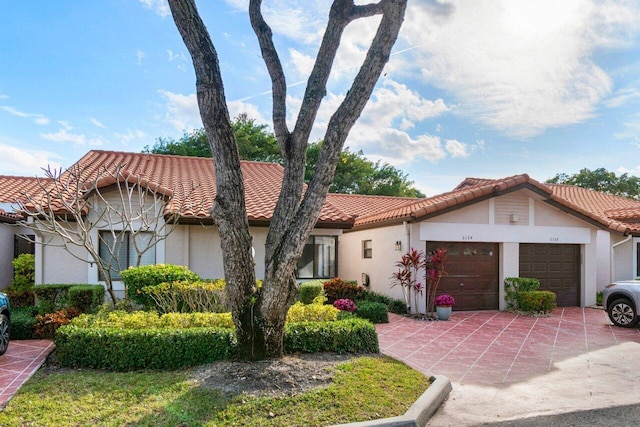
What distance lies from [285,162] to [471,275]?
374 inches

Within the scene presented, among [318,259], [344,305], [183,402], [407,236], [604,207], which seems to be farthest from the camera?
[604,207]

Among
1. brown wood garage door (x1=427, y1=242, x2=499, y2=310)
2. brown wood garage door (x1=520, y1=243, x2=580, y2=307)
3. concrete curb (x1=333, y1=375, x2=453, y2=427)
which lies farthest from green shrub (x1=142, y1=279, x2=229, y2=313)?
brown wood garage door (x1=520, y1=243, x2=580, y2=307)

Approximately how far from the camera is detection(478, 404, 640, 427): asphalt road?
483 centimetres

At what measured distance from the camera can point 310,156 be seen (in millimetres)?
28594

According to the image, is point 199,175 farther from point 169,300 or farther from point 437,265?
point 437,265

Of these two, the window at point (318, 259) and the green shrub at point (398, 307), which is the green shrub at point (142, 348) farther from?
the green shrub at point (398, 307)

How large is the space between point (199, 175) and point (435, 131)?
9858 millimetres

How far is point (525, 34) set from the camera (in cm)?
918

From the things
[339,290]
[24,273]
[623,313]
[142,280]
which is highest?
[142,280]

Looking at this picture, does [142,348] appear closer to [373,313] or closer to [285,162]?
[285,162]

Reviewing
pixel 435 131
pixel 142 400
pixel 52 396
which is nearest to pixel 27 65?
pixel 52 396

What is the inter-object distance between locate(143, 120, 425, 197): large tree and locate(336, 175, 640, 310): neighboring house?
15.5 metres

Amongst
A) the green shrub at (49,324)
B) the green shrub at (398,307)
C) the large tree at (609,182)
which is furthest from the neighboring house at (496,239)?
the large tree at (609,182)

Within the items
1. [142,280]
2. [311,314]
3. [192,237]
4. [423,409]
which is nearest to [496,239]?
[311,314]
